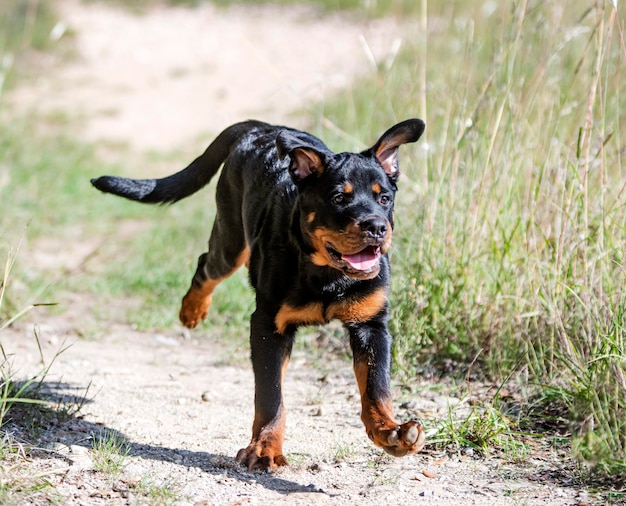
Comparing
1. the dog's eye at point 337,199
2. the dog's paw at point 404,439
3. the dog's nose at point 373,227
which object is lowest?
the dog's paw at point 404,439

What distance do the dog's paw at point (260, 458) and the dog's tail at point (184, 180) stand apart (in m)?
1.68

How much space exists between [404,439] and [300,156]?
47.6 inches

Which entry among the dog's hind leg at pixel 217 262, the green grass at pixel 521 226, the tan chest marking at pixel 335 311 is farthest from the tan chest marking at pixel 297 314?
Answer: the dog's hind leg at pixel 217 262

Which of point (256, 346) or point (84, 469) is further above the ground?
point (256, 346)

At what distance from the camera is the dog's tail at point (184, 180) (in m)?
4.91

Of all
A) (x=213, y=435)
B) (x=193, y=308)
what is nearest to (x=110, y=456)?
(x=213, y=435)

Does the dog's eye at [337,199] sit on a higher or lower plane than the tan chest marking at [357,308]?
higher

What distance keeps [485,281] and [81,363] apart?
220 centimetres

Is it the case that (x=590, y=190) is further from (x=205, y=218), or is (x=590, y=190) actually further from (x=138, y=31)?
(x=138, y=31)

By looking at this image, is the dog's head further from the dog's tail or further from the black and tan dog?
the dog's tail

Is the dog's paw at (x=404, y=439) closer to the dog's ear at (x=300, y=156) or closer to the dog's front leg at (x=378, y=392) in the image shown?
the dog's front leg at (x=378, y=392)

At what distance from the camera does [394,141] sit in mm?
3951

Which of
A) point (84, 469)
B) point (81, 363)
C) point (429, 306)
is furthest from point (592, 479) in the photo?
point (81, 363)

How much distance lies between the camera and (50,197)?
338 inches
